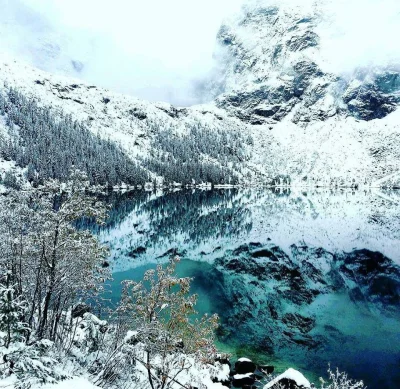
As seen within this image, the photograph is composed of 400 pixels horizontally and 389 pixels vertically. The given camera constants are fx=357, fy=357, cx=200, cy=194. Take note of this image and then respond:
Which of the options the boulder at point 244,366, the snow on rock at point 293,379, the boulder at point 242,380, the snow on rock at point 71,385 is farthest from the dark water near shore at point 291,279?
the snow on rock at point 71,385

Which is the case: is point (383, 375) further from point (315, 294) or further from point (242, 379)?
point (315, 294)

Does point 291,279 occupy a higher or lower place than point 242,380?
higher

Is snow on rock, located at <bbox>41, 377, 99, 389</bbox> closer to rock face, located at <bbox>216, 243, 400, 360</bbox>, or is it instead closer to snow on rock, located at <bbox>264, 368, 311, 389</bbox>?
snow on rock, located at <bbox>264, 368, 311, 389</bbox>

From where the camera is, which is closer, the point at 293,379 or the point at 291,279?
the point at 293,379

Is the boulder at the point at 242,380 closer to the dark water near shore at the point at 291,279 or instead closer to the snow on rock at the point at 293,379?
the dark water near shore at the point at 291,279

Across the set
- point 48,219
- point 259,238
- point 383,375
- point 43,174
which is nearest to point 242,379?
point 383,375

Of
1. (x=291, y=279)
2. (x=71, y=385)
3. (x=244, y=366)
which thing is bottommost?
(x=244, y=366)

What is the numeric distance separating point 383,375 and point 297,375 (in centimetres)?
1040

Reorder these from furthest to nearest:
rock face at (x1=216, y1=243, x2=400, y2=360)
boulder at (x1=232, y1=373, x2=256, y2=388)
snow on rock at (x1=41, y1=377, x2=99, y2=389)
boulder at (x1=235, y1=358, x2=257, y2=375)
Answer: rock face at (x1=216, y1=243, x2=400, y2=360), boulder at (x1=235, y1=358, x2=257, y2=375), boulder at (x1=232, y1=373, x2=256, y2=388), snow on rock at (x1=41, y1=377, x2=99, y2=389)

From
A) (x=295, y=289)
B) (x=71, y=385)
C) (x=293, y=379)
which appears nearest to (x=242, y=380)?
(x=293, y=379)

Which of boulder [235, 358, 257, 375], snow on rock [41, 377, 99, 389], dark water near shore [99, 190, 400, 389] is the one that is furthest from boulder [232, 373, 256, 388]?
snow on rock [41, 377, 99, 389]

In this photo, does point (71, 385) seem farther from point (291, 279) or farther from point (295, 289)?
point (291, 279)

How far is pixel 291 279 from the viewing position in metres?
49.8

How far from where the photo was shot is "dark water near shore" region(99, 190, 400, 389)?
28.9m
